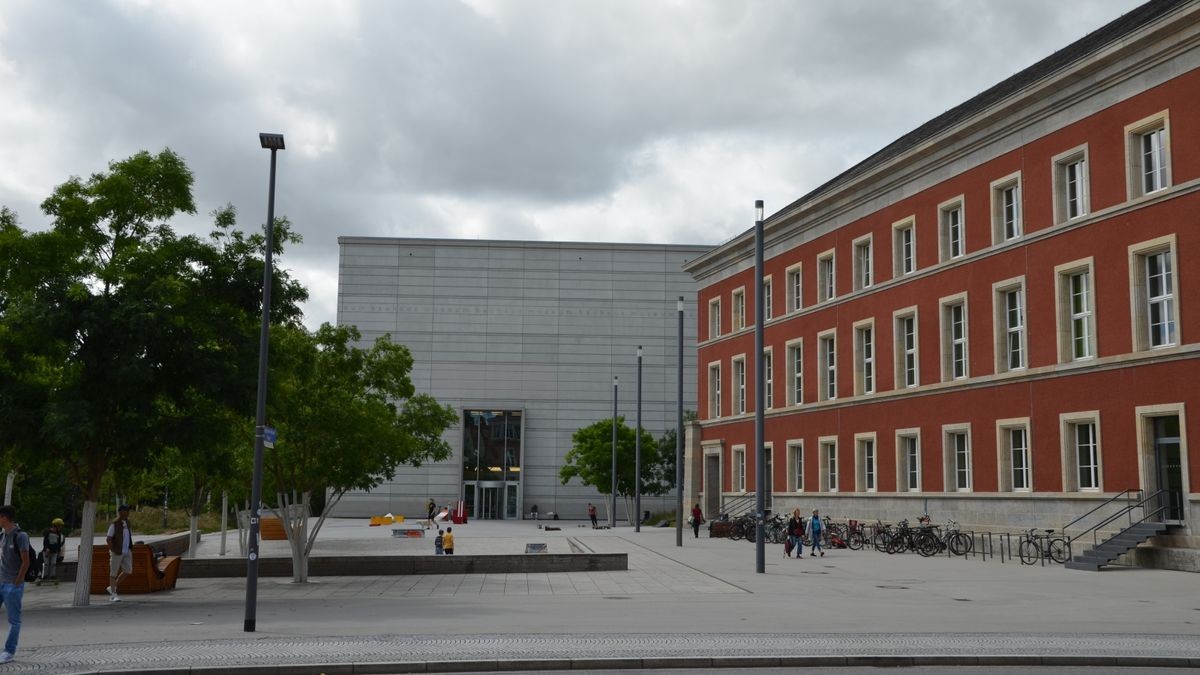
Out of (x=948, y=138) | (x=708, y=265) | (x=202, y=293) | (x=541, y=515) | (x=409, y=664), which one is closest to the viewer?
(x=409, y=664)

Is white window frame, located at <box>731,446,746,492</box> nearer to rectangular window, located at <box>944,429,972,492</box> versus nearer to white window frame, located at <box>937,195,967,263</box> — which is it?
rectangular window, located at <box>944,429,972,492</box>

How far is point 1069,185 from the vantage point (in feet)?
116

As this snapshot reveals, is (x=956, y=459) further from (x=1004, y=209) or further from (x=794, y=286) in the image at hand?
(x=794, y=286)

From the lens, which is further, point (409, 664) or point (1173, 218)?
point (1173, 218)

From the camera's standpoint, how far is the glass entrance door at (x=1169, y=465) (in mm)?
→ 30359

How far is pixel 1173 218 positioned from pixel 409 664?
2569 centimetres

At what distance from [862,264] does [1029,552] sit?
17.6m

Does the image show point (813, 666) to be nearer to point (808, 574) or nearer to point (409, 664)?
point (409, 664)

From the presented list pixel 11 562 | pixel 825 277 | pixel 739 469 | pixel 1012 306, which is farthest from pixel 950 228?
pixel 11 562

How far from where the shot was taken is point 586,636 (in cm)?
1516

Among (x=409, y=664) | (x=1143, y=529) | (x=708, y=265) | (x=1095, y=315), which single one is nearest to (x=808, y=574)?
(x=1143, y=529)

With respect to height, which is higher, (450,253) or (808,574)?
(450,253)

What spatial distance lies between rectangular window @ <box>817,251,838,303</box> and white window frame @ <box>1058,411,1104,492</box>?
17028 millimetres

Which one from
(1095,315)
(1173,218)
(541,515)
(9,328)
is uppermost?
(1173,218)
